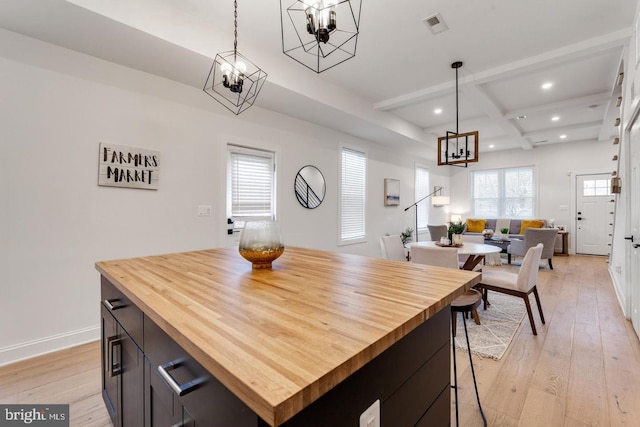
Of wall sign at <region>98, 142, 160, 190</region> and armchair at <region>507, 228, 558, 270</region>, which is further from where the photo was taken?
armchair at <region>507, 228, 558, 270</region>

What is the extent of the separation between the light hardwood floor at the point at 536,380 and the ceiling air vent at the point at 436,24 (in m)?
2.94

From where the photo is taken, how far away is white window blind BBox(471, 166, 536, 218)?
8023 mm

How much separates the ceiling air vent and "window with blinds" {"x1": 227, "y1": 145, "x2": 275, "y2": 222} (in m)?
2.35

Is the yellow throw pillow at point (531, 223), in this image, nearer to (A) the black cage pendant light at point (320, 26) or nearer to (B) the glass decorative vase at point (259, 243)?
(A) the black cage pendant light at point (320, 26)

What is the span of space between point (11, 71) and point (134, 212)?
1386 mm

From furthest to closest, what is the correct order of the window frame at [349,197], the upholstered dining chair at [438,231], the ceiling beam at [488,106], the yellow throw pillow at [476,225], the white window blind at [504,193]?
1. the yellow throw pillow at [476,225]
2. the white window blind at [504,193]
3. the upholstered dining chair at [438,231]
4. the window frame at [349,197]
5. the ceiling beam at [488,106]

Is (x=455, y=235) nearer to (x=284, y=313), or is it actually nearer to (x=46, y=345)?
(x=284, y=313)

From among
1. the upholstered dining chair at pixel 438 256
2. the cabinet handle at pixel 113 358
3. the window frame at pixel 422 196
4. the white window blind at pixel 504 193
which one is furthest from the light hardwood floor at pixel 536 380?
the white window blind at pixel 504 193

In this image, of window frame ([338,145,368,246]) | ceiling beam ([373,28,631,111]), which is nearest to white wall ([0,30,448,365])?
window frame ([338,145,368,246])

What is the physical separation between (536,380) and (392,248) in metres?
2.02

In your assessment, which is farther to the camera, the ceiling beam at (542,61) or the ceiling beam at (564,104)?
the ceiling beam at (564,104)

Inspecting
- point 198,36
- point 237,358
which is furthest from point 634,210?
point 198,36

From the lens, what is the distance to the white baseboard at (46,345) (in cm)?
229

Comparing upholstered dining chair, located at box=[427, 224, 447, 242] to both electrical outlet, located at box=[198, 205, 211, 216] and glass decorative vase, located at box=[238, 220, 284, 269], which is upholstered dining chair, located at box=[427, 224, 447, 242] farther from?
glass decorative vase, located at box=[238, 220, 284, 269]
